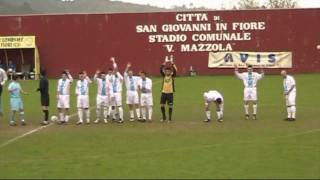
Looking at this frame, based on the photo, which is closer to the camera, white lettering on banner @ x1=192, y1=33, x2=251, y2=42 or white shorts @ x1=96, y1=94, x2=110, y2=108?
white shorts @ x1=96, y1=94, x2=110, y2=108

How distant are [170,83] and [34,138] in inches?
237

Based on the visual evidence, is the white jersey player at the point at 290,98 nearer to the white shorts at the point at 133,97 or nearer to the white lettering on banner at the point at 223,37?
the white shorts at the point at 133,97

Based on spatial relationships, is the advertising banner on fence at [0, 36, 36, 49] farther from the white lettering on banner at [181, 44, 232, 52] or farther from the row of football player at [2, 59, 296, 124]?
the row of football player at [2, 59, 296, 124]

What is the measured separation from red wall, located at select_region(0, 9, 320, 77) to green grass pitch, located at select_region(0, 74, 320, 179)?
939 inches

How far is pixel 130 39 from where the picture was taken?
171 ft

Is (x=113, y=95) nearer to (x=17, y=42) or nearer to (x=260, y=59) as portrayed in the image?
(x=260, y=59)

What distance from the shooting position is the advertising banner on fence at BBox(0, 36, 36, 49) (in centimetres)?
5206

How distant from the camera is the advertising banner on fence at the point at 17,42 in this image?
2050 inches

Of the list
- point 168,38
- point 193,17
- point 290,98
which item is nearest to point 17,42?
point 168,38

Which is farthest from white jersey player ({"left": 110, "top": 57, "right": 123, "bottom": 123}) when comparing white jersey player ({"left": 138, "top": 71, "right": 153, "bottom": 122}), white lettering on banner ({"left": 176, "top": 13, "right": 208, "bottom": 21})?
white lettering on banner ({"left": 176, "top": 13, "right": 208, "bottom": 21})

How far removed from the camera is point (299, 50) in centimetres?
5134

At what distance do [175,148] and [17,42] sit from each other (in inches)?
1444

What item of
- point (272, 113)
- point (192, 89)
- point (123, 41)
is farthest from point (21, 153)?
point (123, 41)

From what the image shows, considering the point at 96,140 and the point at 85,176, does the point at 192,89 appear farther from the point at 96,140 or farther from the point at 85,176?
the point at 85,176
